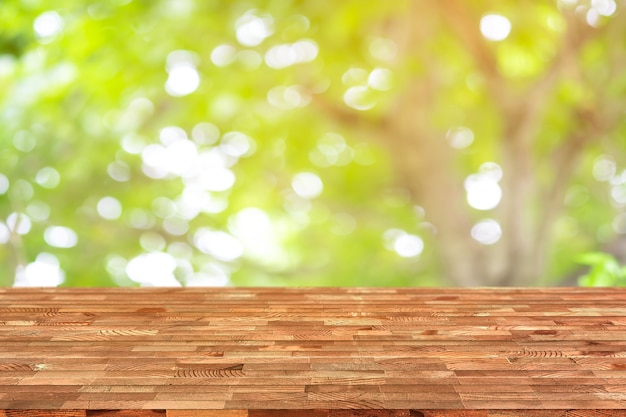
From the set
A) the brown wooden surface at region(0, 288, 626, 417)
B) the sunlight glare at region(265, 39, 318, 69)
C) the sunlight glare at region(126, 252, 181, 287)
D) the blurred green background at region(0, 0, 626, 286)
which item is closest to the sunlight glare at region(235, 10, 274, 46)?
the blurred green background at region(0, 0, 626, 286)

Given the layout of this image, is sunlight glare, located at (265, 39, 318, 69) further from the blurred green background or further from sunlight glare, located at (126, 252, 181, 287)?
sunlight glare, located at (126, 252, 181, 287)

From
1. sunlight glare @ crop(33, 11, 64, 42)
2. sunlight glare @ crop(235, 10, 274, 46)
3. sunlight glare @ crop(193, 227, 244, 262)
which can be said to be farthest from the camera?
sunlight glare @ crop(193, 227, 244, 262)

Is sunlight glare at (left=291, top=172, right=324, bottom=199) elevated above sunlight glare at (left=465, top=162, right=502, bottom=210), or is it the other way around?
sunlight glare at (left=465, top=162, right=502, bottom=210)

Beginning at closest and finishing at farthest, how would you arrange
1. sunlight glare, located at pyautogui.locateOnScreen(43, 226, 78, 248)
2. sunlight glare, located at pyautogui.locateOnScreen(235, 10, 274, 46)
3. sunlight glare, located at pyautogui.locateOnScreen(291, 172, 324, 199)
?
sunlight glare, located at pyautogui.locateOnScreen(235, 10, 274, 46) < sunlight glare, located at pyautogui.locateOnScreen(43, 226, 78, 248) < sunlight glare, located at pyautogui.locateOnScreen(291, 172, 324, 199)

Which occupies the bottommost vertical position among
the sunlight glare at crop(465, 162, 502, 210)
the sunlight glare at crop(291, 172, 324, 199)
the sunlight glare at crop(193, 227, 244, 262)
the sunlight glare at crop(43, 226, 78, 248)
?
the sunlight glare at crop(43, 226, 78, 248)

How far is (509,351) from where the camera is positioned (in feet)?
4.18

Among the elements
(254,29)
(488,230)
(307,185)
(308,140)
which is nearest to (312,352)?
(254,29)

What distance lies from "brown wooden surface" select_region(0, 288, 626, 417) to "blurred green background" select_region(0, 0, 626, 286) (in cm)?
92

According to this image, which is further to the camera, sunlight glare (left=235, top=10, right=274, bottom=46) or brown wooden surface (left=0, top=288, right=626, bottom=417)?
sunlight glare (left=235, top=10, right=274, bottom=46)

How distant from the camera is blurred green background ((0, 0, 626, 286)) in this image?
4.11 meters

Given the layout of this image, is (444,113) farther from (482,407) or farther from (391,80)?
(482,407)

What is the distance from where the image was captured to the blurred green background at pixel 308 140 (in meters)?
4.11

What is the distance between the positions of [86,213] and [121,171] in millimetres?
452

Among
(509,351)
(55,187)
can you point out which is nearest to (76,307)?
(509,351)
